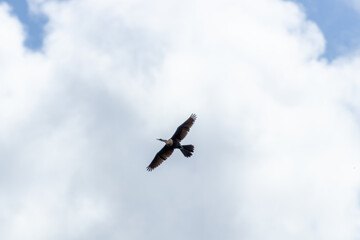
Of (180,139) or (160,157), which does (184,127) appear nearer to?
(180,139)

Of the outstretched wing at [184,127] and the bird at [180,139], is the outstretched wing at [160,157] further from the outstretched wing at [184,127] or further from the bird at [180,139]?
the outstretched wing at [184,127]

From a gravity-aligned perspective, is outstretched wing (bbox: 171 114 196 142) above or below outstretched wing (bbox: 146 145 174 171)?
above

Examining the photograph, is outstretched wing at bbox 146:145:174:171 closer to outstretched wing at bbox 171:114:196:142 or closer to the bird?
the bird

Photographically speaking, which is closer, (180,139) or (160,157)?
(180,139)

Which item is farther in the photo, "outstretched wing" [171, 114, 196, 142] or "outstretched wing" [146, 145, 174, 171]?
"outstretched wing" [146, 145, 174, 171]

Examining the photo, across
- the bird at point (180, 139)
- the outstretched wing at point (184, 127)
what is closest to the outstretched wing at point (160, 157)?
the bird at point (180, 139)

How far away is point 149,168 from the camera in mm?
53844

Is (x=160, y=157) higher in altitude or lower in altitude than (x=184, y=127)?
lower

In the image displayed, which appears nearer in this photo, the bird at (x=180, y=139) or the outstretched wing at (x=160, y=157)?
the bird at (x=180, y=139)

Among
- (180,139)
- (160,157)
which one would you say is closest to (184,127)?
(180,139)

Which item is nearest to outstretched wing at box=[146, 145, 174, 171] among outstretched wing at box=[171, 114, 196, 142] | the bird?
the bird

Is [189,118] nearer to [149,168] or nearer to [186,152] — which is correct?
[186,152]

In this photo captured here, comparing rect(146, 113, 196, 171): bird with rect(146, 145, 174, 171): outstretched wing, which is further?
rect(146, 145, 174, 171): outstretched wing

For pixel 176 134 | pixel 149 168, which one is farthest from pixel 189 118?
pixel 149 168
